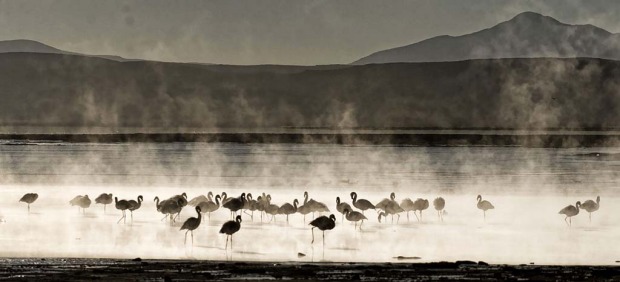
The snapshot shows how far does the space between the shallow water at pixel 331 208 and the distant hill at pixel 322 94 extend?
79.3 metres

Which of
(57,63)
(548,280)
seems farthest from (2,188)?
(57,63)

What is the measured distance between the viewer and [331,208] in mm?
22422

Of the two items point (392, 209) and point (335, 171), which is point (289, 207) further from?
point (335, 171)

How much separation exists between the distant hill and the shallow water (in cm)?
7925

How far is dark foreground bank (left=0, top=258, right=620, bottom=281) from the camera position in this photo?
12422 millimetres

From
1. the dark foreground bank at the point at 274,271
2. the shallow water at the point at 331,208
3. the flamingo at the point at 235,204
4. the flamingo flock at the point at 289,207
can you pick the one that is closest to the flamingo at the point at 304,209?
the flamingo flock at the point at 289,207

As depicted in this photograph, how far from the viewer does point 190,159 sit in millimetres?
44656

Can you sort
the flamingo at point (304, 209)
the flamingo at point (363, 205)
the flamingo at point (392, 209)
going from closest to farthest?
1. the flamingo at point (392, 209)
2. the flamingo at point (304, 209)
3. the flamingo at point (363, 205)

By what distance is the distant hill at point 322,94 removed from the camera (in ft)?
411

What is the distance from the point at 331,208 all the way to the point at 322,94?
11426 centimetres

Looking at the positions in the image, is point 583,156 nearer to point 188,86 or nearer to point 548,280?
point 548,280

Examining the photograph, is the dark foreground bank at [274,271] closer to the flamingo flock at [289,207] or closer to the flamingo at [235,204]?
the flamingo flock at [289,207]

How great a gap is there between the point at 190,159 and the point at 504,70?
3729 inches

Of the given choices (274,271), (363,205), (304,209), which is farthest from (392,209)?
(274,271)
